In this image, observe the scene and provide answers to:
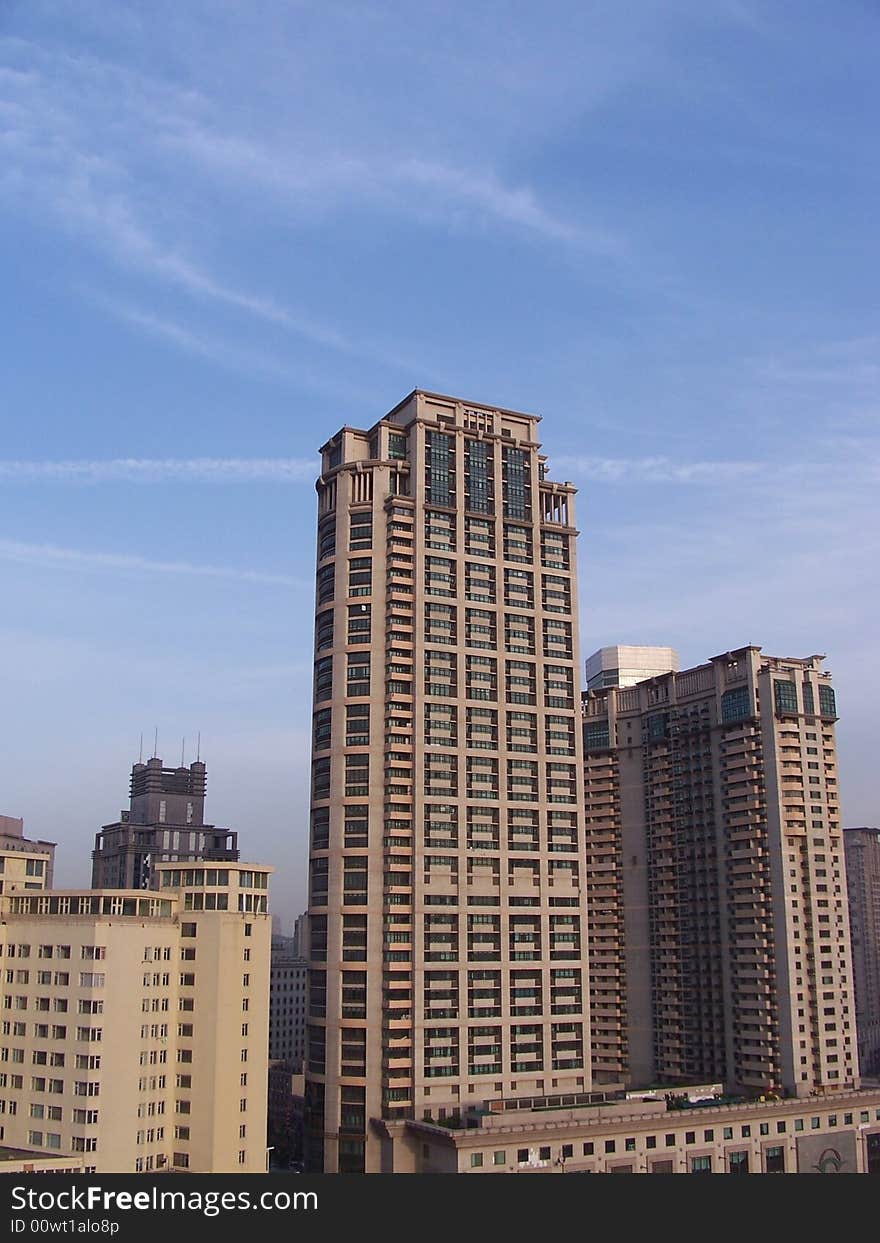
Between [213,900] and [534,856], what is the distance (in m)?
47.3

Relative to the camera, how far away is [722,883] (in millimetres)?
154875

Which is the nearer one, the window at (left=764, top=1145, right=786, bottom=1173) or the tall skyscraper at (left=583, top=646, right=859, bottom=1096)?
the window at (left=764, top=1145, right=786, bottom=1173)

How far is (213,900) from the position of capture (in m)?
93.0

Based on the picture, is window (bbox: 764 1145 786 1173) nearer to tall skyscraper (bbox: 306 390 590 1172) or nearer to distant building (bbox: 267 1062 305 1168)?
tall skyscraper (bbox: 306 390 590 1172)

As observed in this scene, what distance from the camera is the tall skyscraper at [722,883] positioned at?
477 ft

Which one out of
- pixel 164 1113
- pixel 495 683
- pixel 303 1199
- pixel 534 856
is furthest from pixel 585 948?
pixel 303 1199

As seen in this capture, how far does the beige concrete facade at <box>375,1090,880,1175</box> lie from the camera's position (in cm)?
10794

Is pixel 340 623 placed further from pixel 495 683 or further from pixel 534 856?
pixel 534 856

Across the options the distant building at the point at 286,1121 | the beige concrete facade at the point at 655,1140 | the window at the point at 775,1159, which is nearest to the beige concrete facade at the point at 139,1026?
the beige concrete facade at the point at 655,1140

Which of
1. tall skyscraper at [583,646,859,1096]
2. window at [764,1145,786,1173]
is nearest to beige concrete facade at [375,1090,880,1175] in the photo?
window at [764,1145,786,1173]

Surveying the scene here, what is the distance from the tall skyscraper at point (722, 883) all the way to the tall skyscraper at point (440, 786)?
101 feet

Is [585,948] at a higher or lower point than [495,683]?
lower

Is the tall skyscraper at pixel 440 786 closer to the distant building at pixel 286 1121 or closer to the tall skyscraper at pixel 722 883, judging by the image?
the tall skyscraper at pixel 722 883

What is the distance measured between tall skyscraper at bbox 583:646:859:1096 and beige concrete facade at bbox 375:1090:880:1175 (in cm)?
679
